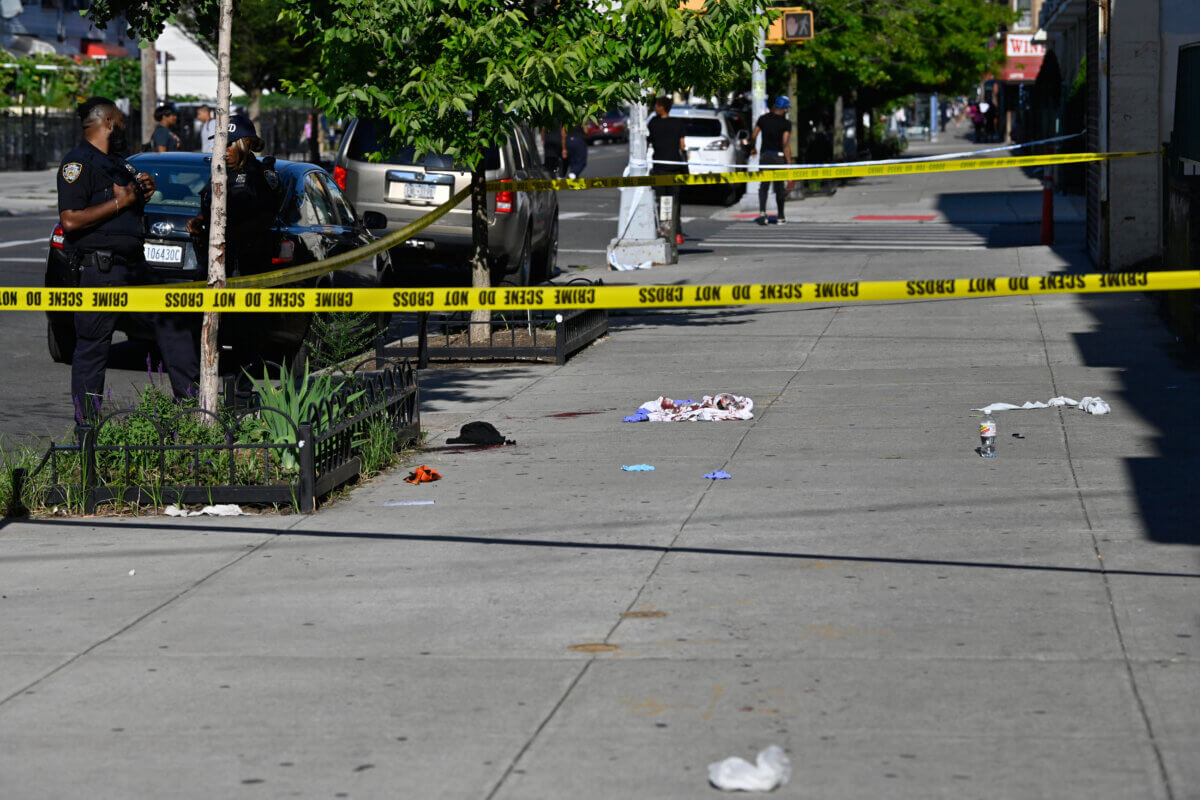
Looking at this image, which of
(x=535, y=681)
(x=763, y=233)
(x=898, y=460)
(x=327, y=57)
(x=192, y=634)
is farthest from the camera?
(x=763, y=233)

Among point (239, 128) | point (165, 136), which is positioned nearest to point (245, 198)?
point (239, 128)

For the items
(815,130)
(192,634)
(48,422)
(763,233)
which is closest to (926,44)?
(815,130)

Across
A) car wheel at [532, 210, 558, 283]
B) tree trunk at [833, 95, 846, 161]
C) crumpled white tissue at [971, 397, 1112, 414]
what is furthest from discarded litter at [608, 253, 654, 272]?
Result: tree trunk at [833, 95, 846, 161]

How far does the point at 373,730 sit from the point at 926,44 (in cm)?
4218

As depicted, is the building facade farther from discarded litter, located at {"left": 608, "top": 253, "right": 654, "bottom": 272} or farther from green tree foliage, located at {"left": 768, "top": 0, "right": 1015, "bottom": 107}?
green tree foliage, located at {"left": 768, "top": 0, "right": 1015, "bottom": 107}

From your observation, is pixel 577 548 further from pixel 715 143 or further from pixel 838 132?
pixel 838 132

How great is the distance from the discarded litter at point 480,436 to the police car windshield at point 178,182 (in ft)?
10.9

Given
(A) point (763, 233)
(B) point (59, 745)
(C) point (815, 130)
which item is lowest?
(B) point (59, 745)

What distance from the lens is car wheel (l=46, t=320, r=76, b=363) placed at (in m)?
11.7

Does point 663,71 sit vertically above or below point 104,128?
above

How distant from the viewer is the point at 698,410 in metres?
10.7

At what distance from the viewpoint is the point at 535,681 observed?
5.46 m

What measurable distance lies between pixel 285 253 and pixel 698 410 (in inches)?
132

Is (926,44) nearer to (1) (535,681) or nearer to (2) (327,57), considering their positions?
(2) (327,57)
